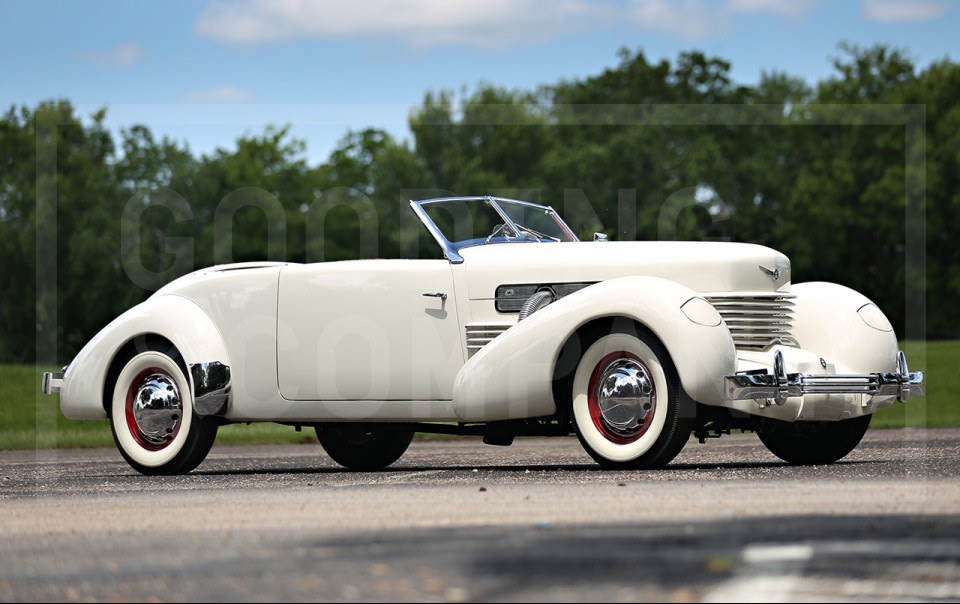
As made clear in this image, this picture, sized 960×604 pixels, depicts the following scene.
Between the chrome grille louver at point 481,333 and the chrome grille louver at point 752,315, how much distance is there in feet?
4.80

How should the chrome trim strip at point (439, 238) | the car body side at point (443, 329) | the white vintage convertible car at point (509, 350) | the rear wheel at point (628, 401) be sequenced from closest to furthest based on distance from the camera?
1. the rear wheel at point (628, 401)
2. the white vintage convertible car at point (509, 350)
3. the car body side at point (443, 329)
4. the chrome trim strip at point (439, 238)

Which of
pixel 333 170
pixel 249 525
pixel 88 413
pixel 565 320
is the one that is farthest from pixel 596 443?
pixel 333 170

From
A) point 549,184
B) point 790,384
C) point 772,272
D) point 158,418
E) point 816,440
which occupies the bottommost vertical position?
point 816,440

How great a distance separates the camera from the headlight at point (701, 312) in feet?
28.6

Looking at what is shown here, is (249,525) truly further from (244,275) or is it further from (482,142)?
(482,142)

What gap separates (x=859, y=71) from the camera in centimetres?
5734

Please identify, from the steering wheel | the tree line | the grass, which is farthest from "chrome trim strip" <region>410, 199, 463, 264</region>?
the tree line

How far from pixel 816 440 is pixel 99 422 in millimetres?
15696

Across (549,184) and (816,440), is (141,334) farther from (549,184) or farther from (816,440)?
(549,184)

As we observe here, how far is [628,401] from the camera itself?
8.88 metres

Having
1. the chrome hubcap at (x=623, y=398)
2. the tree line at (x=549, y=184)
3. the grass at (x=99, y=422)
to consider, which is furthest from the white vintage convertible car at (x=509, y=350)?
the tree line at (x=549, y=184)

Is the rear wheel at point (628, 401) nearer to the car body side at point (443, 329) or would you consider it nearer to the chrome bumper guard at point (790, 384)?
the car body side at point (443, 329)

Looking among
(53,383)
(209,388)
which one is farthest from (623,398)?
(53,383)

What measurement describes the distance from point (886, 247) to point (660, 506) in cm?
4696
